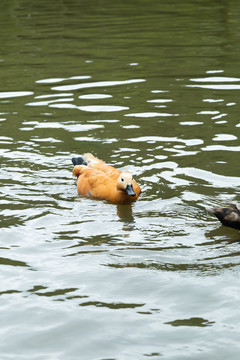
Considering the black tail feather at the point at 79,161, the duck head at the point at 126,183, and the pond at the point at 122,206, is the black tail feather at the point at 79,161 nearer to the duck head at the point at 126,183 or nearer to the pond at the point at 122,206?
the pond at the point at 122,206

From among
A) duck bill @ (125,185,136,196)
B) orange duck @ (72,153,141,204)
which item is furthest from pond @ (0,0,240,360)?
duck bill @ (125,185,136,196)

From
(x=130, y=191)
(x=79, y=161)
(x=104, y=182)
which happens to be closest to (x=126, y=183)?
(x=130, y=191)

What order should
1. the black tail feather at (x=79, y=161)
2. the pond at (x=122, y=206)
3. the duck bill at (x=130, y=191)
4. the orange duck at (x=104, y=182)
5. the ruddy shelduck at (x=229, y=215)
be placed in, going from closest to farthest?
the pond at (x=122, y=206)
the ruddy shelduck at (x=229, y=215)
the duck bill at (x=130, y=191)
the orange duck at (x=104, y=182)
the black tail feather at (x=79, y=161)

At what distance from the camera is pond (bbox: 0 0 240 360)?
614cm

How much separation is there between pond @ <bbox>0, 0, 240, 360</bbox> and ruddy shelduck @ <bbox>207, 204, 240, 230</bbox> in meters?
0.15

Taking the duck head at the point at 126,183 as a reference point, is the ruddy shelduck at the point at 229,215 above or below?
below

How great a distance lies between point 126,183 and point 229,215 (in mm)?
1535

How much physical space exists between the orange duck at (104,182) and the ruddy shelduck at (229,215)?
3.97 feet

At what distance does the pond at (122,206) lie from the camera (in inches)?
242

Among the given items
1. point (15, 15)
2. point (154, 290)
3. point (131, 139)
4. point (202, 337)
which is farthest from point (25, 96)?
point (15, 15)

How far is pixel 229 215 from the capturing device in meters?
7.93

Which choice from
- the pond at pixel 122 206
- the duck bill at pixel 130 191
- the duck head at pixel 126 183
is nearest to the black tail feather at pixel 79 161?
the pond at pixel 122 206

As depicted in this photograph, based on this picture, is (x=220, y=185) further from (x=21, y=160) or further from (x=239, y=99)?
(x=239, y=99)

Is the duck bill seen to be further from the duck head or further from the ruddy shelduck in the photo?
the ruddy shelduck
